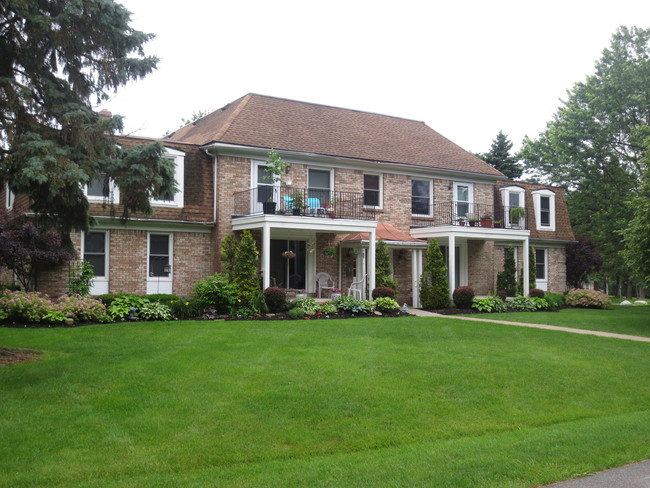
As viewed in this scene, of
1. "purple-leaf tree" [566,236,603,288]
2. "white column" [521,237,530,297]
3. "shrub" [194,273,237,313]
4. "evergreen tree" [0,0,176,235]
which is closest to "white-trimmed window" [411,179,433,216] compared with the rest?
"white column" [521,237,530,297]

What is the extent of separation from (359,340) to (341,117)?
1466 centimetres

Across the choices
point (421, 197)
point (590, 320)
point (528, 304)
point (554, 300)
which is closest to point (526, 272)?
point (554, 300)

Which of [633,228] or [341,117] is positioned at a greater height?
[341,117]

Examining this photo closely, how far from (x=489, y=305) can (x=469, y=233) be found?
3.00m

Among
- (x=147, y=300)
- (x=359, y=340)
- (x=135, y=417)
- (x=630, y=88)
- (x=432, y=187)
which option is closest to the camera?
(x=135, y=417)

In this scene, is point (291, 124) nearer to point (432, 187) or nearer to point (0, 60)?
point (432, 187)

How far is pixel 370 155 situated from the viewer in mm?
22828

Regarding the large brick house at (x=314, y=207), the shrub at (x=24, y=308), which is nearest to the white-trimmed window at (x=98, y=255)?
the large brick house at (x=314, y=207)

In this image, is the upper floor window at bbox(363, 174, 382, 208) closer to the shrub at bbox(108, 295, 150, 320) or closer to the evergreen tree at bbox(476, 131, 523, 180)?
the shrub at bbox(108, 295, 150, 320)

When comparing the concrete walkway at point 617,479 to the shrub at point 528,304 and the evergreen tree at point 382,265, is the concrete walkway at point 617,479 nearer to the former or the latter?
the evergreen tree at point 382,265

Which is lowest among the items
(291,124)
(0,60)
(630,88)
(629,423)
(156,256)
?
(629,423)

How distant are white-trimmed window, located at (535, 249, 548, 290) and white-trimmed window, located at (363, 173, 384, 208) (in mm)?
9744

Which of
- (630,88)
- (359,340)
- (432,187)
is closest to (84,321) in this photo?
(359,340)

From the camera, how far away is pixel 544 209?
28.6 meters
